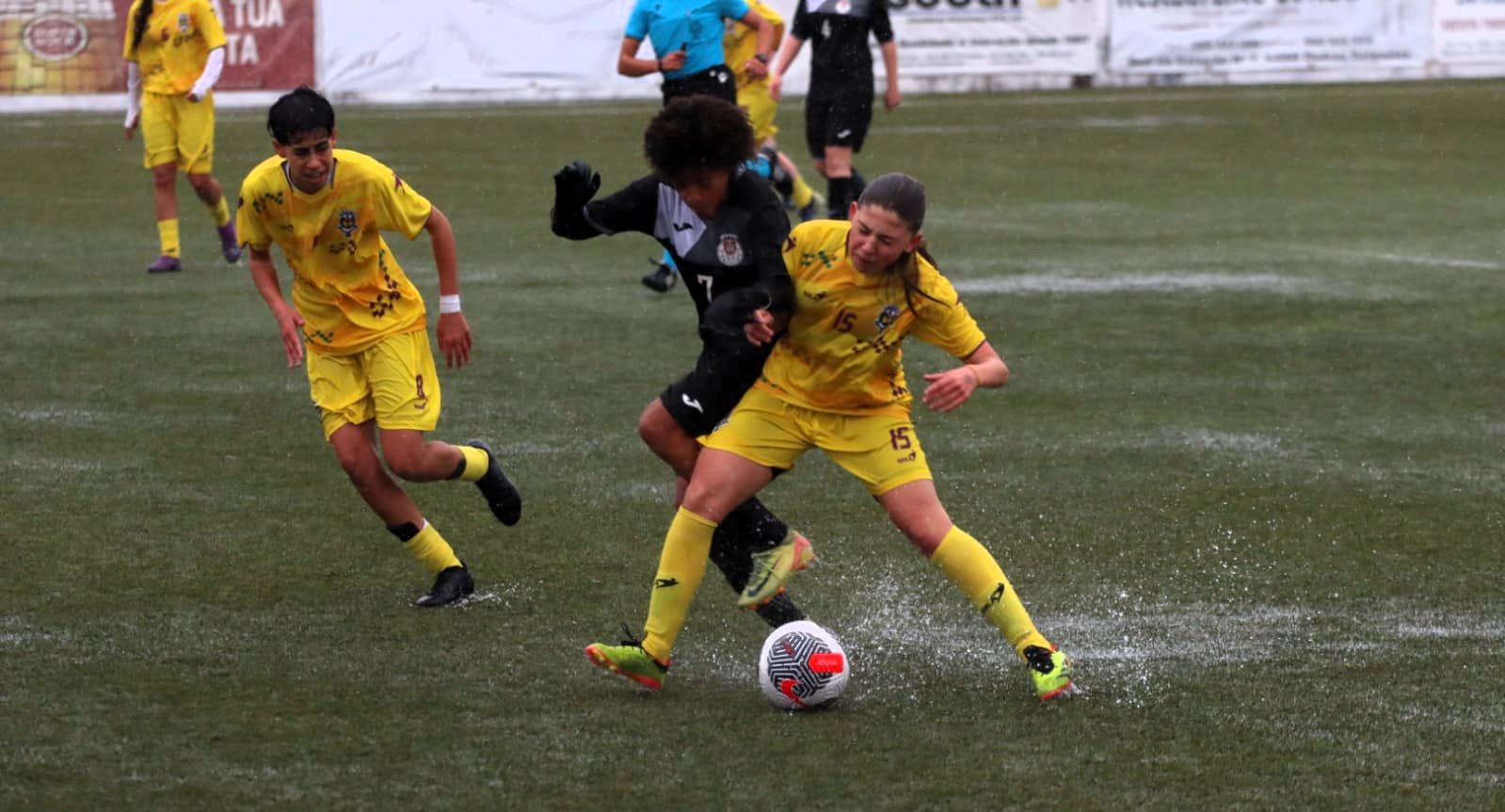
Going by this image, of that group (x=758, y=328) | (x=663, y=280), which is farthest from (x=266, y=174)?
(x=663, y=280)

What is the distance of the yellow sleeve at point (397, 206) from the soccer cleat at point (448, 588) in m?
1.08

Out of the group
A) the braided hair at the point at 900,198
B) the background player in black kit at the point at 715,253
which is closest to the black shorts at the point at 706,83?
the background player in black kit at the point at 715,253

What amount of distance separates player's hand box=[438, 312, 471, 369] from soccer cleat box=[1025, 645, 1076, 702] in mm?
2265

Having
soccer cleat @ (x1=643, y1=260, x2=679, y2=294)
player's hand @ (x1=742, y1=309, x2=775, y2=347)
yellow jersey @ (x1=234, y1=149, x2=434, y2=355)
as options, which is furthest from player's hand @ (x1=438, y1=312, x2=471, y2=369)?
soccer cleat @ (x1=643, y1=260, x2=679, y2=294)

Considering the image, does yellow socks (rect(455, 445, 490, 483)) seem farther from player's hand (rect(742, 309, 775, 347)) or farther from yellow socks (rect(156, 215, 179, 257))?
yellow socks (rect(156, 215, 179, 257))

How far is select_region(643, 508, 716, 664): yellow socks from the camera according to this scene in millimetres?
5645

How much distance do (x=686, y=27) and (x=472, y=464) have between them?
270 inches

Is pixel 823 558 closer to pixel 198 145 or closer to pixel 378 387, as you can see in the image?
pixel 378 387

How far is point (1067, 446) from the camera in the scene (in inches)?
350

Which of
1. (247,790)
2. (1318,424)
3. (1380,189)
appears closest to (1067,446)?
(1318,424)

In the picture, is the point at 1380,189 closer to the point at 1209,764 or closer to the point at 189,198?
the point at 189,198

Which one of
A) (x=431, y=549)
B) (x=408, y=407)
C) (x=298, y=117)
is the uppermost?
(x=298, y=117)

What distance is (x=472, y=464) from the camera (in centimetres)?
693

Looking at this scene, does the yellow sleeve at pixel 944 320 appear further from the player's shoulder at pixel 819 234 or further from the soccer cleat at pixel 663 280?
the soccer cleat at pixel 663 280
